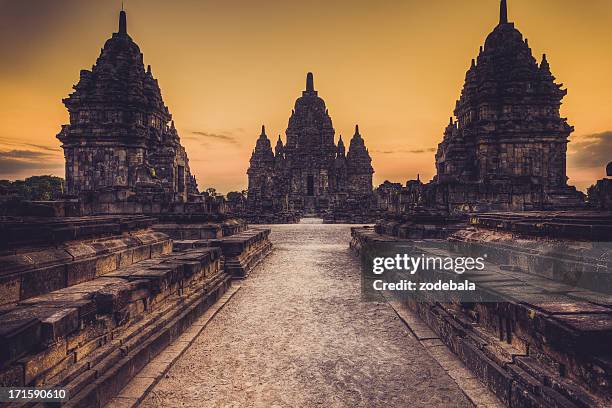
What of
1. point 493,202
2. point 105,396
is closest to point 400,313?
point 105,396

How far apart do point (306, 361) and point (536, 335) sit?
206cm

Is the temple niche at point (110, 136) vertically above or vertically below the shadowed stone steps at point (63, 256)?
above

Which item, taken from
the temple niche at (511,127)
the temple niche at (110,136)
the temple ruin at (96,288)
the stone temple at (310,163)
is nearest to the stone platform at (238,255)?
the temple ruin at (96,288)

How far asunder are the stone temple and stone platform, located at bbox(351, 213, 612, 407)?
127ft

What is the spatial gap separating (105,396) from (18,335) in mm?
815

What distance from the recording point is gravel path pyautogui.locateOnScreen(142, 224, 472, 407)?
289 centimetres

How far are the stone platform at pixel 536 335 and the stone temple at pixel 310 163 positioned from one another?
38812 mm

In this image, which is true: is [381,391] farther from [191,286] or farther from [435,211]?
[435,211]

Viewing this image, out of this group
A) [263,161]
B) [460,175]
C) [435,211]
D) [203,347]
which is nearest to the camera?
[203,347]

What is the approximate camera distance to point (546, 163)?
67.6 ft

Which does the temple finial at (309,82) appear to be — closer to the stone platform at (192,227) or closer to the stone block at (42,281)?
the stone platform at (192,227)

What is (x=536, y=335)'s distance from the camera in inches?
104

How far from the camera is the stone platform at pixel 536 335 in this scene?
216cm

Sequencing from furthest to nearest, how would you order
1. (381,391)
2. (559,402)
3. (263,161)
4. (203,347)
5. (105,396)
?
(263,161) < (203,347) < (381,391) < (105,396) < (559,402)
